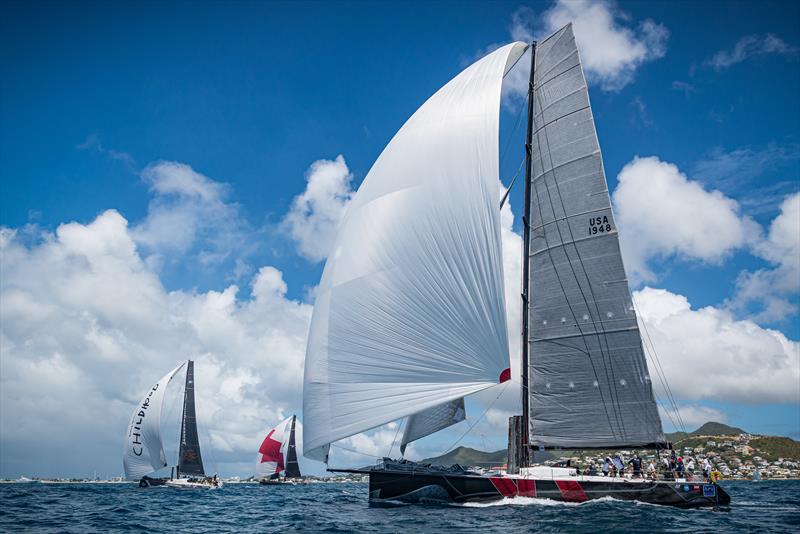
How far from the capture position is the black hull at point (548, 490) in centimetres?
2023

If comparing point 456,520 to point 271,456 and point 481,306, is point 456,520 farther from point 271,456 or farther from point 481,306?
point 271,456

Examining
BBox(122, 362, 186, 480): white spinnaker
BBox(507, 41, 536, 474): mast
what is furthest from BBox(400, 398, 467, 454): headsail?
BBox(122, 362, 186, 480): white spinnaker

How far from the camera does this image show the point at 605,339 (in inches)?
920

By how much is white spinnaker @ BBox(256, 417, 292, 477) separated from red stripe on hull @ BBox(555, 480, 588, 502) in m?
60.1

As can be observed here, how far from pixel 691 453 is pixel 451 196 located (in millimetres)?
120785

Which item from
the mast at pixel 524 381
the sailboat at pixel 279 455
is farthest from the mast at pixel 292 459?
the mast at pixel 524 381

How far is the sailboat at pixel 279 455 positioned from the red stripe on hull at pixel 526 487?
5934 centimetres

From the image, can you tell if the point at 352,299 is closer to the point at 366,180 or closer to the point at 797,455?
the point at 366,180

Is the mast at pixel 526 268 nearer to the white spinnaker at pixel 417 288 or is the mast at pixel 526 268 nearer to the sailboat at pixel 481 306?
the sailboat at pixel 481 306

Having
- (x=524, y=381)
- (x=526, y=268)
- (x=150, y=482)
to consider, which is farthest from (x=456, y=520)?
(x=150, y=482)

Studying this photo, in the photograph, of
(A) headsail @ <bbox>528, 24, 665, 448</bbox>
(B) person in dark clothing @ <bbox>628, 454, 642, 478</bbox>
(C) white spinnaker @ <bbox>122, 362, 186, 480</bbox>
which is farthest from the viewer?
(C) white spinnaker @ <bbox>122, 362, 186, 480</bbox>

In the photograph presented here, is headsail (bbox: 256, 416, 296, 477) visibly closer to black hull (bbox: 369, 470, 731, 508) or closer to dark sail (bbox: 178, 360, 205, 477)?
dark sail (bbox: 178, 360, 205, 477)

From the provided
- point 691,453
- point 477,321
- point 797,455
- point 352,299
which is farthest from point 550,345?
point 797,455

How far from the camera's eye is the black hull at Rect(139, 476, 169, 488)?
56750mm
